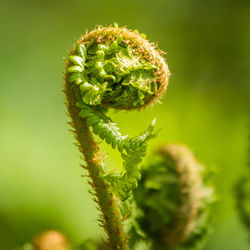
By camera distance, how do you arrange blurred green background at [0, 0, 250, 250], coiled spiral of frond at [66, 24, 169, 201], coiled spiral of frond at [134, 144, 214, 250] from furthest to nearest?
blurred green background at [0, 0, 250, 250]
coiled spiral of frond at [134, 144, 214, 250]
coiled spiral of frond at [66, 24, 169, 201]

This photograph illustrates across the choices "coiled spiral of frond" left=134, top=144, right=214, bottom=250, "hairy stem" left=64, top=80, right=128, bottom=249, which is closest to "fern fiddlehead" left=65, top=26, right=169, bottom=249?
"hairy stem" left=64, top=80, right=128, bottom=249

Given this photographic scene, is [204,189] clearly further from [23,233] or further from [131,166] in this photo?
[23,233]

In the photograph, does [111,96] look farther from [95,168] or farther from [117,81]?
[95,168]

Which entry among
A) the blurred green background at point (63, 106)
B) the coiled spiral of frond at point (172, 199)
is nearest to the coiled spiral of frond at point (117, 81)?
the coiled spiral of frond at point (172, 199)

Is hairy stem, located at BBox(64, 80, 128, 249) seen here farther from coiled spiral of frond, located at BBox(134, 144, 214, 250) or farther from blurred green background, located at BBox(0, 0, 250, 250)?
blurred green background, located at BBox(0, 0, 250, 250)

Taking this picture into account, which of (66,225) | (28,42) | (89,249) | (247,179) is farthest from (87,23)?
(89,249)

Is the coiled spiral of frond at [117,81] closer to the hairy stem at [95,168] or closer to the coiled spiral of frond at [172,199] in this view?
the hairy stem at [95,168]
